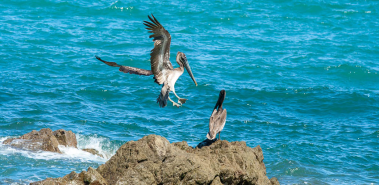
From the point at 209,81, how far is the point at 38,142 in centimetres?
1099

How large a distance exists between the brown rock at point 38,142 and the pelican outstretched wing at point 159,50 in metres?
4.72

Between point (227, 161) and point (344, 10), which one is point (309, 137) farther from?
point (344, 10)

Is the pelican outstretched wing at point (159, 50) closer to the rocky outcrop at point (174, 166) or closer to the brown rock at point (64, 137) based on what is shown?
the rocky outcrop at point (174, 166)

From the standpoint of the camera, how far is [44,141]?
13.9 meters

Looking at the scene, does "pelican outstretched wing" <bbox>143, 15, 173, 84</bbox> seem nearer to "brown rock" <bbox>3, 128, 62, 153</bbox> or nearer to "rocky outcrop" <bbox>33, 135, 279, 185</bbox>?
"rocky outcrop" <bbox>33, 135, 279, 185</bbox>

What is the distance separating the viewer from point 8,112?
1788 cm

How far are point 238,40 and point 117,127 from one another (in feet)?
48.5

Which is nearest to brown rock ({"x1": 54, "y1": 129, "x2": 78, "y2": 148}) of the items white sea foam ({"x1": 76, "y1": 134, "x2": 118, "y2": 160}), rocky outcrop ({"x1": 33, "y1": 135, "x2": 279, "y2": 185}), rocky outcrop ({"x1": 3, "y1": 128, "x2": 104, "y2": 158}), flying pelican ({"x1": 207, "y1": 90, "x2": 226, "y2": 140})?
rocky outcrop ({"x1": 3, "y1": 128, "x2": 104, "y2": 158})

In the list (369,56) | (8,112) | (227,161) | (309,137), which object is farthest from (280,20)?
(227,161)

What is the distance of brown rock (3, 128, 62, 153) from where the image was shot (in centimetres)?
1384

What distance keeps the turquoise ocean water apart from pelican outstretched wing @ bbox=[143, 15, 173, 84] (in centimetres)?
408

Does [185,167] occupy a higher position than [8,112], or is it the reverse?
[185,167]

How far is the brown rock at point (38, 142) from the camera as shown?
1384 cm

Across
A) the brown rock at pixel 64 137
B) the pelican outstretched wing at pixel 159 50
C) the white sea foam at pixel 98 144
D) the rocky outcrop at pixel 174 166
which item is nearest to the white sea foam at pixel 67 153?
the white sea foam at pixel 98 144
